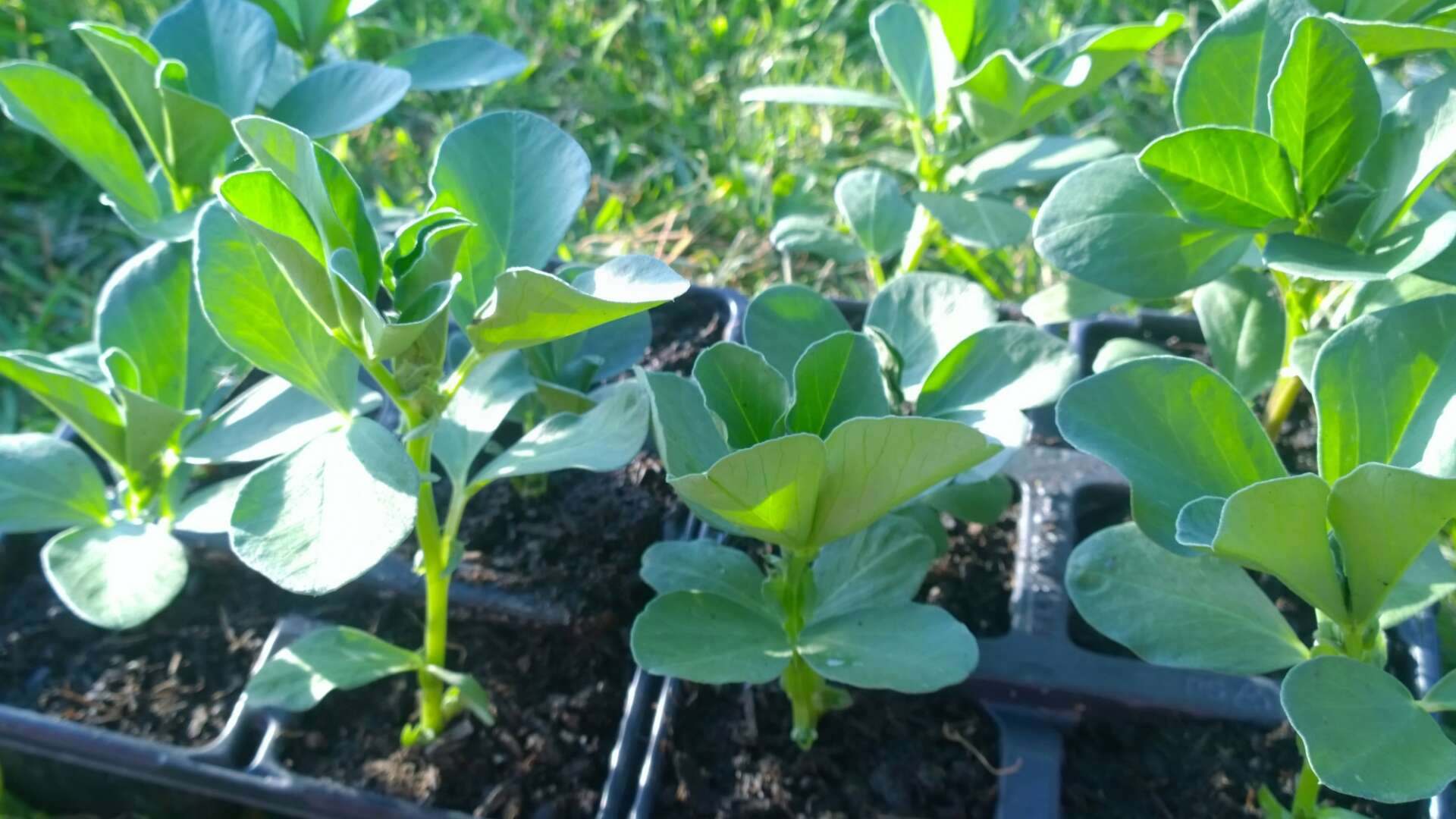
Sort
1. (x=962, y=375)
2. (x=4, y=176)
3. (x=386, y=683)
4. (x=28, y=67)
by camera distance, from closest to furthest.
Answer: (x=962, y=375) → (x=28, y=67) → (x=386, y=683) → (x=4, y=176)

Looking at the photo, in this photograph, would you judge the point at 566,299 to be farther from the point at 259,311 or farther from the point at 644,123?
the point at 644,123

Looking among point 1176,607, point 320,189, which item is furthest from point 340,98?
point 1176,607

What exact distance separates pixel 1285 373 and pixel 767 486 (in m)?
0.58

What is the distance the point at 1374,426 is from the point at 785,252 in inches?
37.3

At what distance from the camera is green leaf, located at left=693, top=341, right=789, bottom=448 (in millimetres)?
710

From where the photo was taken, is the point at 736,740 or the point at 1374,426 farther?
the point at 736,740

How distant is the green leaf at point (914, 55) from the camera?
1.12 metres

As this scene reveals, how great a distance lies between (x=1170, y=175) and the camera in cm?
81

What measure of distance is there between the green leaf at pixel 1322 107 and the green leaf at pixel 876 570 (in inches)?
14.8

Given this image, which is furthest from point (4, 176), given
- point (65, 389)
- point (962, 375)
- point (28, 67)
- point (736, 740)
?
point (962, 375)

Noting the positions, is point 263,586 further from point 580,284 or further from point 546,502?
point 580,284

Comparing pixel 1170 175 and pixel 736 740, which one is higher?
pixel 1170 175

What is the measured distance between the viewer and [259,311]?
750 mm

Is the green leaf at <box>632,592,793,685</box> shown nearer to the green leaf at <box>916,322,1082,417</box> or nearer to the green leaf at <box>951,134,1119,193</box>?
the green leaf at <box>916,322,1082,417</box>
